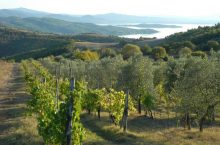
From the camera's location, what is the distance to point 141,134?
1667 inches

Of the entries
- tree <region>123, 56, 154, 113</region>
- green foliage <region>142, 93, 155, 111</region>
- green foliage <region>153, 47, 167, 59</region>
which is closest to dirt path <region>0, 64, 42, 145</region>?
tree <region>123, 56, 154, 113</region>

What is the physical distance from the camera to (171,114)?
64438 millimetres

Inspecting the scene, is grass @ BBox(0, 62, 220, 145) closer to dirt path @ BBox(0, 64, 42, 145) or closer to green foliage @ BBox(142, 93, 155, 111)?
dirt path @ BBox(0, 64, 42, 145)

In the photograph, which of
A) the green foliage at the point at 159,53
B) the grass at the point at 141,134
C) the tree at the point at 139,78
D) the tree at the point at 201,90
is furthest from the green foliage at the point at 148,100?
the green foliage at the point at 159,53

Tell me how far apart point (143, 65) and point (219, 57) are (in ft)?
39.3

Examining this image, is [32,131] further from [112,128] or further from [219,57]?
[219,57]

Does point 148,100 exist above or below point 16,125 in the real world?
below

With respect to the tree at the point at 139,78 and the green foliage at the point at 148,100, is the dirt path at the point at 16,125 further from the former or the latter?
the green foliage at the point at 148,100

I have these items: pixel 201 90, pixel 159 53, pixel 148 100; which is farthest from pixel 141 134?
pixel 159 53

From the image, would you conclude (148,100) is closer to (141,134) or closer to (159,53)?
(141,134)

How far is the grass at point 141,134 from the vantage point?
3791 centimetres

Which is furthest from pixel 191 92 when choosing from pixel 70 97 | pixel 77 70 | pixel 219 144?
pixel 77 70

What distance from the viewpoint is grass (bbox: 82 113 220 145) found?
37.9 m

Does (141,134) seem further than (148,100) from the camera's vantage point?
No
